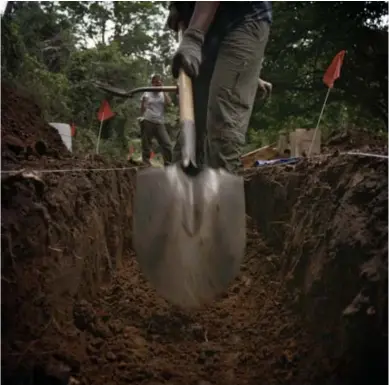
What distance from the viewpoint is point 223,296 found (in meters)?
1.19

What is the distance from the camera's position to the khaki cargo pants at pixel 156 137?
1393mm

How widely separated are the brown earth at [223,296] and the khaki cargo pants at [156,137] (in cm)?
13

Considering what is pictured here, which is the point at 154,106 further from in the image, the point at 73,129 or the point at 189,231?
the point at 189,231

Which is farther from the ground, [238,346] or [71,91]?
[71,91]

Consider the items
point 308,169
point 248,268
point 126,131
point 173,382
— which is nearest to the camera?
point 173,382

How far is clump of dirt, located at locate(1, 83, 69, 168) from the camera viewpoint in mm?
1325

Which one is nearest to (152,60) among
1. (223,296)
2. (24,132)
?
(24,132)

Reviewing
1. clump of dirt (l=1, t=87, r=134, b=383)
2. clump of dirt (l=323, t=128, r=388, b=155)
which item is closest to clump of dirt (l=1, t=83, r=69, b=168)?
clump of dirt (l=1, t=87, r=134, b=383)

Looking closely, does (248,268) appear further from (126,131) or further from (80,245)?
(126,131)

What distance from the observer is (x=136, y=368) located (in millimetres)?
1077

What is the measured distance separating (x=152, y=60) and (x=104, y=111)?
8.3 inches

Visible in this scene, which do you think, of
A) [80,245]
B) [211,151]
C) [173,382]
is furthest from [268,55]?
[173,382]

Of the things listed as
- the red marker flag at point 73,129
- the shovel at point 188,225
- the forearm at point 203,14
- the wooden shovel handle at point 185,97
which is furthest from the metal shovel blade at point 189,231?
the forearm at point 203,14

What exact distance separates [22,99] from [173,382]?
0.87 m
